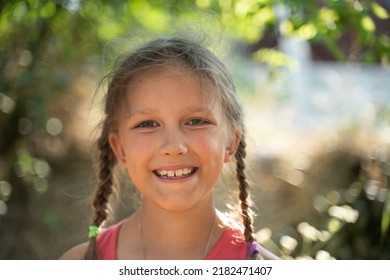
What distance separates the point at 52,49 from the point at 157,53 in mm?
2189

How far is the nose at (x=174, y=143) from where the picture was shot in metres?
1.63

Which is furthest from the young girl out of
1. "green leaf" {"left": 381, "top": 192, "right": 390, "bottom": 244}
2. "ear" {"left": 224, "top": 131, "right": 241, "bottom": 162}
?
"green leaf" {"left": 381, "top": 192, "right": 390, "bottom": 244}

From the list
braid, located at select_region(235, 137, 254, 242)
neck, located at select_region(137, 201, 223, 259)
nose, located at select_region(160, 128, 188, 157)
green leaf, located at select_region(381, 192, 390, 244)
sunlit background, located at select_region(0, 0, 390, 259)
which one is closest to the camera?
nose, located at select_region(160, 128, 188, 157)

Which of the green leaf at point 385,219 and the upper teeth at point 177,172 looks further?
the green leaf at point 385,219

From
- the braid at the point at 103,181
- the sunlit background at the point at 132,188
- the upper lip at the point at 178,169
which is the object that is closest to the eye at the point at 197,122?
the upper lip at the point at 178,169

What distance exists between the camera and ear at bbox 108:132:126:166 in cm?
182

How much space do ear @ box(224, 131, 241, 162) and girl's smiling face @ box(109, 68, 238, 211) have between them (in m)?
0.05

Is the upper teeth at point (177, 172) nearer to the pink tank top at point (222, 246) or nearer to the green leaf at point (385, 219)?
the pink tank top at point (222, 246)

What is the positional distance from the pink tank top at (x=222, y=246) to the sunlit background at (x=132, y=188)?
791 mm

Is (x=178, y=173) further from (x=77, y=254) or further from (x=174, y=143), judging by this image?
(x=77, y=254)

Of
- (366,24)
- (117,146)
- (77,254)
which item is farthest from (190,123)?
(366,24)

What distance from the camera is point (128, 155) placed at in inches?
68.9

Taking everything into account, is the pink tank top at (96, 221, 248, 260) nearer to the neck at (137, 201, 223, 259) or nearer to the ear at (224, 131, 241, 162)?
the neck at (137, 201, 223, 259)

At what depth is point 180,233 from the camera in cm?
178
